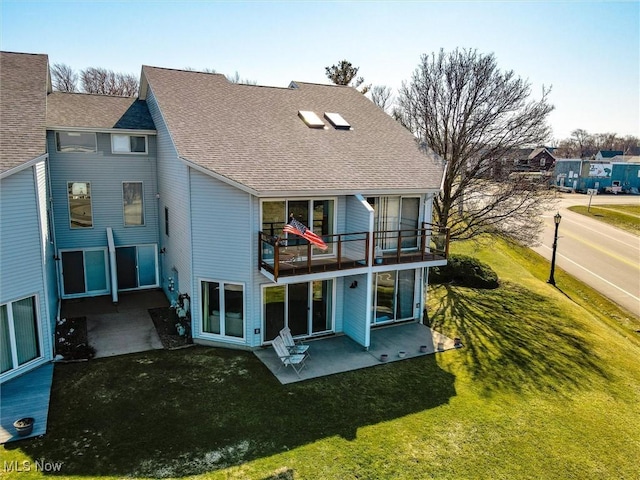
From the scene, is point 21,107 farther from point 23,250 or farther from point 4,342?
point 4,342

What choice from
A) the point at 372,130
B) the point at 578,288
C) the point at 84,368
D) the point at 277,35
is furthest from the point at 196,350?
the point at 578,288

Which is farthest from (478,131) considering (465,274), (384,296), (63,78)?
(63,78)

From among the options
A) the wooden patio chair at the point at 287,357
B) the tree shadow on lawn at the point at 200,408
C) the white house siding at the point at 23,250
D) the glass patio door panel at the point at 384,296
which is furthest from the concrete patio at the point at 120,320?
the glass patio door panel at the point at 384,296

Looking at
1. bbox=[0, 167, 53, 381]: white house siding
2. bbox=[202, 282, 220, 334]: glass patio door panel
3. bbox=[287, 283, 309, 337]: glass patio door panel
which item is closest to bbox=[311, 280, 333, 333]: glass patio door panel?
bbox=[287, 283, 309, 337]: glass patio door panel

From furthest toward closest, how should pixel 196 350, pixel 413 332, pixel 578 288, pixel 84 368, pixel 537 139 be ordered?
pixel 578 288 → pixel 537 139 → pixel 413 332 → pixel 196 350 → pixel 84 368

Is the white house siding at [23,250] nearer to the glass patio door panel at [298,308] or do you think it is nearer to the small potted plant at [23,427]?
the small potted plant at [23,427]

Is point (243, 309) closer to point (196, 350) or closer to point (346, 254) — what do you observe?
point (196, 350)

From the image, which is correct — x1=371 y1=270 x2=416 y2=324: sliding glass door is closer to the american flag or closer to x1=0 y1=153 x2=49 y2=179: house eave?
the american flag
